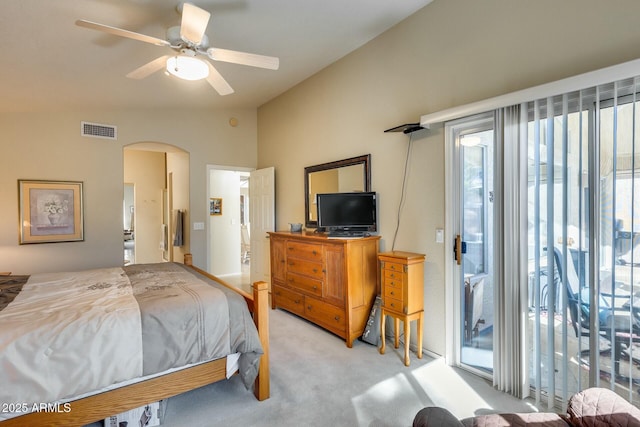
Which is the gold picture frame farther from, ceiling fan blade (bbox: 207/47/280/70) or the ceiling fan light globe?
ceiling fan blade (bbox: 207/47/280/70)

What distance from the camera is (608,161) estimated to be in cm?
184

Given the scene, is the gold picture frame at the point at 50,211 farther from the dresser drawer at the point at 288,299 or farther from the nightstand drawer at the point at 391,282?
the nightstand drawer at the point at 391,282

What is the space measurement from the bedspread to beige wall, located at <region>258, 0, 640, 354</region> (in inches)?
72.1

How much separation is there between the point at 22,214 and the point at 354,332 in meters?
4.06

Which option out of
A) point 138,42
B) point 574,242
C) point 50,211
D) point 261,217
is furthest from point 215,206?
point 574,242

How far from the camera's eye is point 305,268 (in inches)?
142

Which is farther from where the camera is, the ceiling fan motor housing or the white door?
the white door

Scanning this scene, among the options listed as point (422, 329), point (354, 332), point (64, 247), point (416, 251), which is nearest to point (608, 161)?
point (416, 251)

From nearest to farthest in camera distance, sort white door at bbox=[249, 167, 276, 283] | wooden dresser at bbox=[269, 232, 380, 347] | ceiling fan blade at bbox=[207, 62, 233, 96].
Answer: ceiling fan blade at bbox=[207, 62, 233, 96] < wooden dresser at bbox=[269, 232, 380, 347] < white door at bbox=[249, 167, 276, 283]

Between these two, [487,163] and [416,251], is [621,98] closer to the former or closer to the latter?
[487,163]

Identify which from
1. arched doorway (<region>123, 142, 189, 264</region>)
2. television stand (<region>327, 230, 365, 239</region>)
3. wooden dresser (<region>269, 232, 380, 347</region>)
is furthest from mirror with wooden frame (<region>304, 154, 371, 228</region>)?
arched doorway (<region>123, 142, 189, 264</region>)

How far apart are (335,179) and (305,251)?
98 cm

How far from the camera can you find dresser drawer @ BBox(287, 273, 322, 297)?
346 cm

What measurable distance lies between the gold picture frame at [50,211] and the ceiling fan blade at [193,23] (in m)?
3.00
